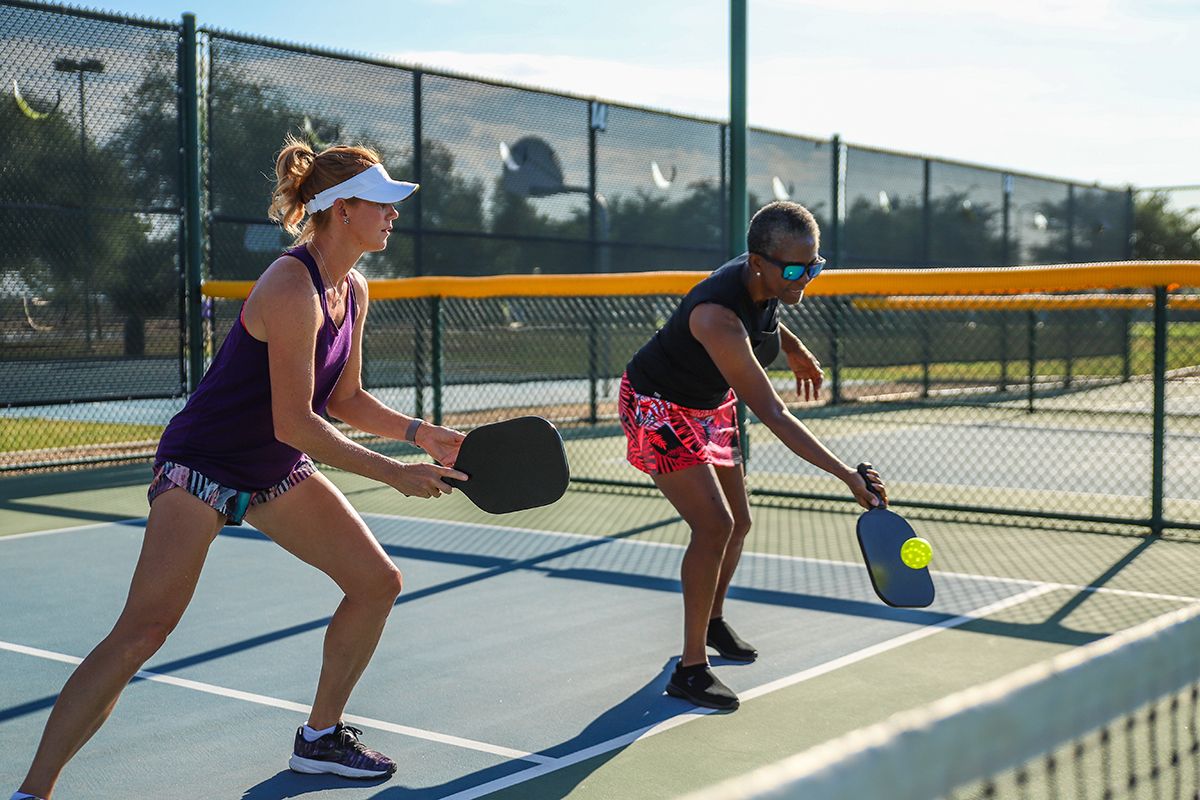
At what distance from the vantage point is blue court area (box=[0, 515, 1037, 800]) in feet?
13.9

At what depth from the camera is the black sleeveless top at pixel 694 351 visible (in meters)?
4.87

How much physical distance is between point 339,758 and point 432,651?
151 cm

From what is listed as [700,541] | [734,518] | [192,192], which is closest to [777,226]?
[700,541]

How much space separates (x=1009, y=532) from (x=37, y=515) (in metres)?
6.47

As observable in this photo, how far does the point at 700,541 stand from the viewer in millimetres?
4957

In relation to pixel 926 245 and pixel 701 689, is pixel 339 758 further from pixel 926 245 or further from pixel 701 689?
pixel 926 245

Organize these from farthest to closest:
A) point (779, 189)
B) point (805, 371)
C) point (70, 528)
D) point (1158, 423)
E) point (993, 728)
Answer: point (779, 189) → point (70, 528) → point (1158, 423) → point (805, 371) → point (993, 728)

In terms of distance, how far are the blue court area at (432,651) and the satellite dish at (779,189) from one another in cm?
1066

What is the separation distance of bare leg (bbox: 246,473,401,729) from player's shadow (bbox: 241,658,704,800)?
34 cm

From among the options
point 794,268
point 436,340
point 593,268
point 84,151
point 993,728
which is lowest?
point 993,728

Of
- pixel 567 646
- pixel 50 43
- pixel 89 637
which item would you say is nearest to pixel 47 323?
pixel 50 43

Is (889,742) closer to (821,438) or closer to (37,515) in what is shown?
(37,515)

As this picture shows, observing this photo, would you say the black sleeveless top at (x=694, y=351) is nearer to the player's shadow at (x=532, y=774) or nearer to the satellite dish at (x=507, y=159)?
the player's shadow at (x=532, y=774)

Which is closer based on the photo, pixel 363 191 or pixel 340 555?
pixel 363 191
